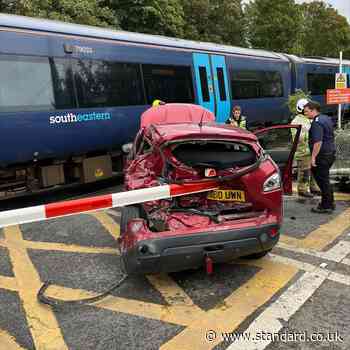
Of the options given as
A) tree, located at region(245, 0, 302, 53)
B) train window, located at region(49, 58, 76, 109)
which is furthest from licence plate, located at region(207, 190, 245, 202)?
tree, located at region(245, 0, 302, 53)

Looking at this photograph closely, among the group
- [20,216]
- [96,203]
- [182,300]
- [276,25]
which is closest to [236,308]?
[182,300]

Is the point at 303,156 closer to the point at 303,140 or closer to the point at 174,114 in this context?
the point at 303,140

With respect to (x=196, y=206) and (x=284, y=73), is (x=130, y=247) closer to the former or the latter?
(x=196, y=206)

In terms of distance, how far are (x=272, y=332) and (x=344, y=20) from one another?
→ 3857cm

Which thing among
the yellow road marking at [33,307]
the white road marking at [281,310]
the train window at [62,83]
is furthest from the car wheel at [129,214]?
the train window at [62,83]

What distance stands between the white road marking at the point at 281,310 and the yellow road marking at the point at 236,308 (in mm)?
103

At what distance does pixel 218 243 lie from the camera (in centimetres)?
354

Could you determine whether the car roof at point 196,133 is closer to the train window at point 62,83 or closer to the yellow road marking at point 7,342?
the yellow road marking at point 7,342

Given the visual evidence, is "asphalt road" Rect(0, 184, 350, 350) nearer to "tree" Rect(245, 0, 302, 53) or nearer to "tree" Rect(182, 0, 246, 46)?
"tree" Rect(182, 0, 246, 46)

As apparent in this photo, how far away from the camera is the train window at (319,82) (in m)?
15.9

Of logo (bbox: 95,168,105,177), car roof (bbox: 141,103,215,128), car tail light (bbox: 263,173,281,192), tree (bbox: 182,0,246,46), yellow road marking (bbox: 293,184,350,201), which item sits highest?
tree (bbox: 182,0,246,46)

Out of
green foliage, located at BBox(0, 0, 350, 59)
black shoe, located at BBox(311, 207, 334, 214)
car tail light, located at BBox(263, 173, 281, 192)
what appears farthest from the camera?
green foliage, located at BBox(0, 0, 350, 59)

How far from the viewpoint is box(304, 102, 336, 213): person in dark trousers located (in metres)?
5.73

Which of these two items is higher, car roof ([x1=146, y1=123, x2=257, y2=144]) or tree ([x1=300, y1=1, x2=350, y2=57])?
tree ([x1=300, y1=1, x2=350, y2=57])
